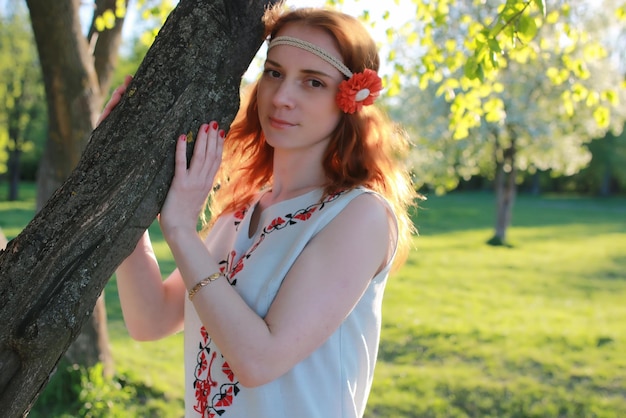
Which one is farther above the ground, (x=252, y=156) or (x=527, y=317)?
(x=252, y=156)

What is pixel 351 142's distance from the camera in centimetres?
209

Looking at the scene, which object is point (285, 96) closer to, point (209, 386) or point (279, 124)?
point (279, 124)

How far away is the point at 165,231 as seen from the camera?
5.69 ft

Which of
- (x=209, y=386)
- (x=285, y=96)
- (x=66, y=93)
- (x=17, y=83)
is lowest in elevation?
(x=209, y=386)

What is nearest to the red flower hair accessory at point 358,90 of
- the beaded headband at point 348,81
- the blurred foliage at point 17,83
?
the beaded headband at point 348,81

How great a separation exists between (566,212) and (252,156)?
32419 mm

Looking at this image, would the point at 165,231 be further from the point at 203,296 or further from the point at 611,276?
the point at 611,276

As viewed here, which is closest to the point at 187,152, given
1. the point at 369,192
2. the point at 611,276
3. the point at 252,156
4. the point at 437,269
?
the point at 369,192

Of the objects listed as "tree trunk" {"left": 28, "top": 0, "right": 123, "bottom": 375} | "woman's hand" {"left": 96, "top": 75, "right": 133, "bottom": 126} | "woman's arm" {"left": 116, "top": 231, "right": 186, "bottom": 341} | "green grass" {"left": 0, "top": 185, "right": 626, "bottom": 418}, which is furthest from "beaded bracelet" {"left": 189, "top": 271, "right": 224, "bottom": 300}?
"tree trunk" {"left": 28, "top": 0, "right": 123, "bottom": 375}

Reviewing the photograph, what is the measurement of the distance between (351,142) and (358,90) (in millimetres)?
169

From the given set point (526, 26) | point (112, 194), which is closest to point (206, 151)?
point (112, 194)

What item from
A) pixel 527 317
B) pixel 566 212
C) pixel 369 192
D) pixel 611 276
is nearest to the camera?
pixel 369 192

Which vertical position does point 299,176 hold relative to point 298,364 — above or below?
above

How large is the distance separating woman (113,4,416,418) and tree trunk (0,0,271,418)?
8 cm
